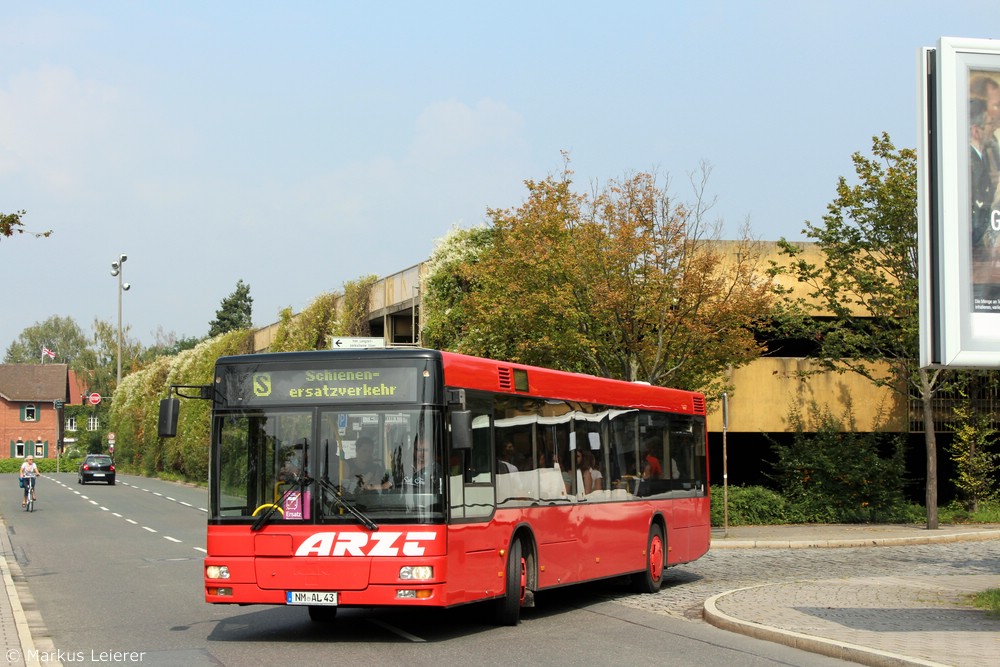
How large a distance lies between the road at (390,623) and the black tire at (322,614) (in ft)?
0.31

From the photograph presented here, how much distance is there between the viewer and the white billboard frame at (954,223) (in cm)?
1155

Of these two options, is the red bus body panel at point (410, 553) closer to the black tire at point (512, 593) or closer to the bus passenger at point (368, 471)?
the black tire at point (512, 593)

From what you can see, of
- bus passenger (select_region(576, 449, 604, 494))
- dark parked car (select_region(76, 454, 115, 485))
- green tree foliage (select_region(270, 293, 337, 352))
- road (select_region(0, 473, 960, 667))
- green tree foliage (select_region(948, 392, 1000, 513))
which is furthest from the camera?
dark parked car (select_region(76, 454, 115, 485))

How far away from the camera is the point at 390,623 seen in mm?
13742

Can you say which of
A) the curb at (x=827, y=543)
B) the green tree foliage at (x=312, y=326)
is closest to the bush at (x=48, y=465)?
the green tree foliage at (x=312, y=326)

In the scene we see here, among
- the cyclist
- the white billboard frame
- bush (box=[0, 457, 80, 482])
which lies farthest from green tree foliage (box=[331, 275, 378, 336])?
bush (box=[0, 457, 80, 482])

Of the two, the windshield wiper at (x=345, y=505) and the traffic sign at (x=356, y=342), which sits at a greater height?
the traffic sign at (x=356, y=342)

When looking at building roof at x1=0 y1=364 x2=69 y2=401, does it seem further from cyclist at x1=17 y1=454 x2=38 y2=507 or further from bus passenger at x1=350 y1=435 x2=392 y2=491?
bus passenger at x1=350 y1=435 x2=392 y2=491

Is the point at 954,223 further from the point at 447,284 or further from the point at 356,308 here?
the point at 356,308

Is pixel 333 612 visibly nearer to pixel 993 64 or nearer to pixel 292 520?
pixel 292 520

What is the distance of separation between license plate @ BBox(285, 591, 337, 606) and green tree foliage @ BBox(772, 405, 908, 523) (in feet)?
69.5

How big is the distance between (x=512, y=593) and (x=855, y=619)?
3668 mm

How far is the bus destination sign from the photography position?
12297 mm

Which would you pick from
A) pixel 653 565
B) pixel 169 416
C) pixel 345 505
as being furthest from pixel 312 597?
pixel 653 565
